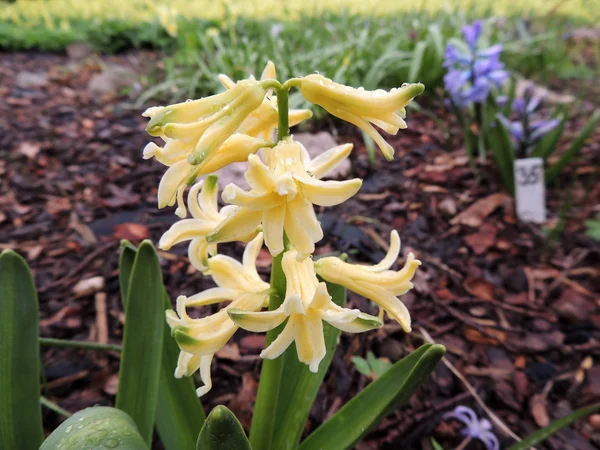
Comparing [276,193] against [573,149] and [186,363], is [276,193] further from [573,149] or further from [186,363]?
[573,149]

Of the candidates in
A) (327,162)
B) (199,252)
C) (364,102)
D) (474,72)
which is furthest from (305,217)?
(474,72)

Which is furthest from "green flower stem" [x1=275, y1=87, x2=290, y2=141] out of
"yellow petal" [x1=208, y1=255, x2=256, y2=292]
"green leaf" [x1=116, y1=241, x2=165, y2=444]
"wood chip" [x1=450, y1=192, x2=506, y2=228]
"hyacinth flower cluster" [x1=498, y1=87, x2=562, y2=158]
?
"hyacinth flower cluster" [x1=498, y1=87, x2=562, y2=158]

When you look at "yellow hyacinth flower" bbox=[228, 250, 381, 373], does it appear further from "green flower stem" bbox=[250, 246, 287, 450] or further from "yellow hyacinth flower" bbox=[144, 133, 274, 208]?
"yellow hyacinth flower" bbox=[144, 133, 274, 208]

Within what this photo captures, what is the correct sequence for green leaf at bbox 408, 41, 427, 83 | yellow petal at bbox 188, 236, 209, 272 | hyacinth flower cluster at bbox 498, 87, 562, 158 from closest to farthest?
yellow petal at bbox 188, 236, 209, 272 < hyacinth flower cluster at bbox 498, 87, 562, 158 < green leaf at bbox 408, 41, 427, 83

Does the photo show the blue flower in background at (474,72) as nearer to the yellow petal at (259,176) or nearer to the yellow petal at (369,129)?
the yellow petal at (369,129)

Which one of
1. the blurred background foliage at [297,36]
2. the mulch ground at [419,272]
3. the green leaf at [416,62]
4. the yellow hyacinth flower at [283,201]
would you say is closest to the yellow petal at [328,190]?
the yellow hyacinth flower at [283,201]

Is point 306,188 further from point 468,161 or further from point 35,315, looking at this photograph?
point 468,161
